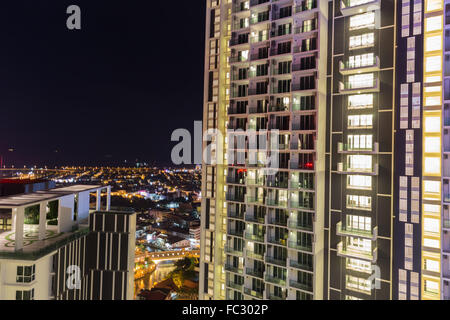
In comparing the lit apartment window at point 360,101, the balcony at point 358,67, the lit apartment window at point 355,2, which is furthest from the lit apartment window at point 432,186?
the lit apartment window at point 355,2

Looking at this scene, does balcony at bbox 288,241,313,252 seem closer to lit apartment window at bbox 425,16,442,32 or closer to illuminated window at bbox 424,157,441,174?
illuminated window at bbox 424,157,441,174

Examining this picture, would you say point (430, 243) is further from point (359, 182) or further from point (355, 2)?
point (355, 2)

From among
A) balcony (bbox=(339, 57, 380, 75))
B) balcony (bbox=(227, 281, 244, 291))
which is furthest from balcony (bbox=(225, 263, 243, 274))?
balcony (bbox=(339, 57, 380, 75))

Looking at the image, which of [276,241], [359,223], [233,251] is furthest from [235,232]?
[359,223]

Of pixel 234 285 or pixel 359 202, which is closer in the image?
pixel 359 202

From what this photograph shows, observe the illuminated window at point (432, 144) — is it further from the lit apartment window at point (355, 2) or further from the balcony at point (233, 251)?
the balcony at point (233, 251)
